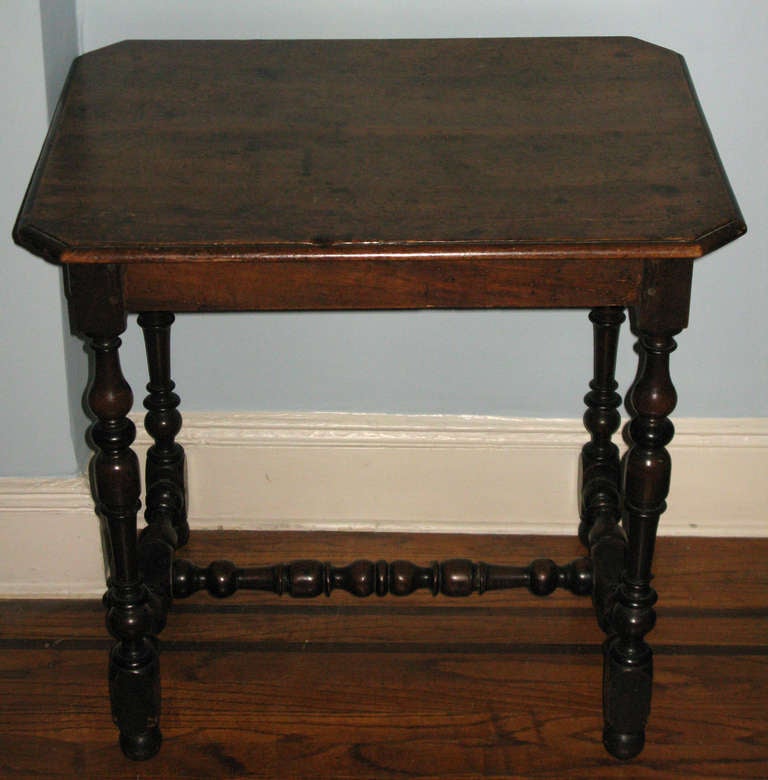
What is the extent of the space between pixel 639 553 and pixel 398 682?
0.54 meters

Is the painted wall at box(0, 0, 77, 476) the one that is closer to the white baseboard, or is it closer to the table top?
the table top

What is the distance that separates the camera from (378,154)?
1.65 meters

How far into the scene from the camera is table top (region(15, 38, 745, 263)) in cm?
146

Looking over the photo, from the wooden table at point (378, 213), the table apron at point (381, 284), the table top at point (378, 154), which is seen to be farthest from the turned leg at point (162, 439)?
the table apron at point (381, 284)

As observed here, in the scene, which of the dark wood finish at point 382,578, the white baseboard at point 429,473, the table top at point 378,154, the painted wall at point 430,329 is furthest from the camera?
the white baseboard at point 429,473

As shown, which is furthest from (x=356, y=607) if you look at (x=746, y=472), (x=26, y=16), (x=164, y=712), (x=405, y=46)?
(x=26, y=16)

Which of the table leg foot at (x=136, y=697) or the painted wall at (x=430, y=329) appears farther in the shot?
the painted wall at (x=430, y=329)

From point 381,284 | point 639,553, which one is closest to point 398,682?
point 639,553

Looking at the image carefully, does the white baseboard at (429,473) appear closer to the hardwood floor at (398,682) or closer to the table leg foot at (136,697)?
the hardwood floor at (398,682)

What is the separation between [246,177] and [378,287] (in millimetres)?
267

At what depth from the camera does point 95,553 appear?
220cm

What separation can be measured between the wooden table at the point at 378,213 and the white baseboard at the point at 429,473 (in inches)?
13.3

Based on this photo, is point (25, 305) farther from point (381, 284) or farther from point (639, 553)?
point (639, 553)

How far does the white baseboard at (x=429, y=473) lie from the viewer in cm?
234
